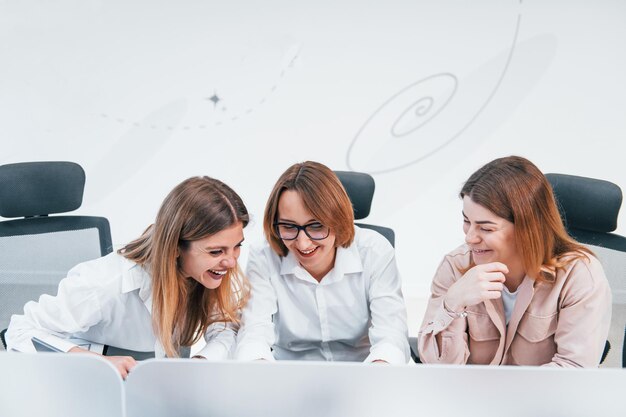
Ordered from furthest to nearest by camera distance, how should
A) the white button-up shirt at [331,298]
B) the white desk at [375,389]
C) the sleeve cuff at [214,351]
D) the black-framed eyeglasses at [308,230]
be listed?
1. the white button-up shirt at [331,298]
2. the black-framed eyeglasses at [308,230]
3. the sleeve cuff at [214,351]
4. the white desk at [375,389]

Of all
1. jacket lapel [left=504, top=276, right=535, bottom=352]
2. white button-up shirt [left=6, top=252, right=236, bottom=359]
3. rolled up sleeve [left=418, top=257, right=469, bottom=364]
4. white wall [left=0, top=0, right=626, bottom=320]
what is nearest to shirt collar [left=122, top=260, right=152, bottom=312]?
white button-up shirt [left=6, top=252, right=236, bottom=359]

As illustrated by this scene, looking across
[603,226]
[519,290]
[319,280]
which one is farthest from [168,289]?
[603,226]

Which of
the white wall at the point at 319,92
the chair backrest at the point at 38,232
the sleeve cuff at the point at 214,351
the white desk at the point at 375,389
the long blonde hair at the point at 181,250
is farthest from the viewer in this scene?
the white wall at the point at 319,92

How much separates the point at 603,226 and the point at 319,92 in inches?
71.6

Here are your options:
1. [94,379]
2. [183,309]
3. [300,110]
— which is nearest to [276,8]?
[300,110]

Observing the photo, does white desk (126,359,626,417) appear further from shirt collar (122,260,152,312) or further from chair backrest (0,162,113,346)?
chair backrest (0,162,113,346)

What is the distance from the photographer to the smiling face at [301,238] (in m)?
1.61

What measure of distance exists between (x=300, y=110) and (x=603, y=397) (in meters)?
2.70

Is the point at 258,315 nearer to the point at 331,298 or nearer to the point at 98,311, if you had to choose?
the point at 331,298

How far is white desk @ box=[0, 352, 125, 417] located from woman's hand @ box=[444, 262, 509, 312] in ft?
2.84

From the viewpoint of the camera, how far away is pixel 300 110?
334 cm

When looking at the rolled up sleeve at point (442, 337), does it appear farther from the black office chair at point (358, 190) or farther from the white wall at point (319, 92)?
the white wall at point (319, 92)

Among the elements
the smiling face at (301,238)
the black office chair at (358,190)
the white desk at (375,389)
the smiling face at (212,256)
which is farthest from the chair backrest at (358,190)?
the white desk at (375,389)

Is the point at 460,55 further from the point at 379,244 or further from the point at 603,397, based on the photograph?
the point at 603,397
